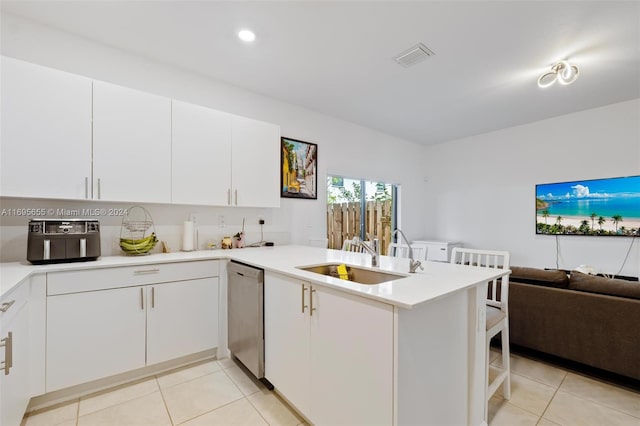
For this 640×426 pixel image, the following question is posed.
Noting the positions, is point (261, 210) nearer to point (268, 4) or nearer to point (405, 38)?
point (268, 4)

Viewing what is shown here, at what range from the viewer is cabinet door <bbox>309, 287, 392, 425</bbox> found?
3.81 ft

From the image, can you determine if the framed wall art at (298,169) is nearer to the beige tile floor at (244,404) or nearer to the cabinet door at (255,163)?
the cabinet door at (255,163)

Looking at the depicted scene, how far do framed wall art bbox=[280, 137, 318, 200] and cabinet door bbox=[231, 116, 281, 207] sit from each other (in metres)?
0.29

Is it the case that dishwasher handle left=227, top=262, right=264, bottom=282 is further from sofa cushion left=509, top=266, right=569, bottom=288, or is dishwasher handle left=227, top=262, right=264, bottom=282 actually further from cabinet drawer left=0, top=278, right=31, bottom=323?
sofa cushion left=509, top=266, right=569, bottom=288

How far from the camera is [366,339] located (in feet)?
4.05

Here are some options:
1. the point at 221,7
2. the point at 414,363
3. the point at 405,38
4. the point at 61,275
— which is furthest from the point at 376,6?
the point at 61,275

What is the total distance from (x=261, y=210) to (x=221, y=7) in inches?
77.3

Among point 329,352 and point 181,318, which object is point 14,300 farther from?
A: point 329,352

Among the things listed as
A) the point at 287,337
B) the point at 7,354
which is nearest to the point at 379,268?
the point at 287,337

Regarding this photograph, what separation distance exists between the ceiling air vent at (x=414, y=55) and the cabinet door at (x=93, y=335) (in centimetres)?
289

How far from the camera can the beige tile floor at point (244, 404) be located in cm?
170

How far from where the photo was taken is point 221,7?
194 cm

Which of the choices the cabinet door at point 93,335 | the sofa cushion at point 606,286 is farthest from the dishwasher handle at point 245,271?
the sofa cushion at point 606,286

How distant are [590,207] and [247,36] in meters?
4.73
